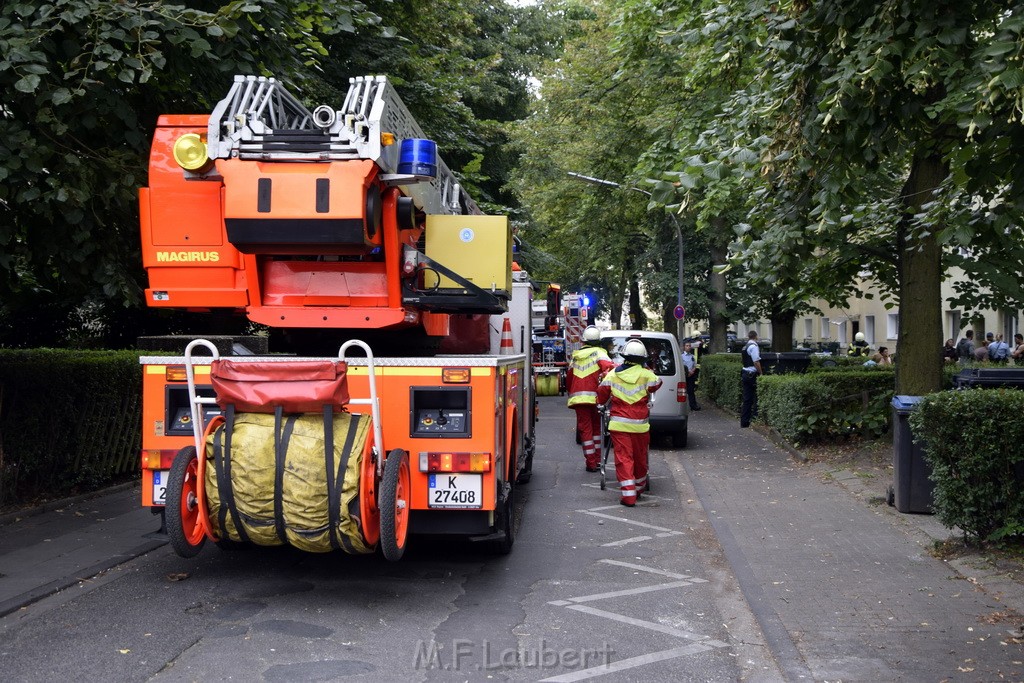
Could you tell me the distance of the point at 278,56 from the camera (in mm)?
9602

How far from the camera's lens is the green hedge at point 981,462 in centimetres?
788

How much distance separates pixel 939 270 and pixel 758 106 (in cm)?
474

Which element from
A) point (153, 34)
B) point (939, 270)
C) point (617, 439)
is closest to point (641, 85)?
point (939, 270)

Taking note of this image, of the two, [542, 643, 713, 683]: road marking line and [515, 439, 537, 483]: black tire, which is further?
[515, 439, 537, 483]: black tire

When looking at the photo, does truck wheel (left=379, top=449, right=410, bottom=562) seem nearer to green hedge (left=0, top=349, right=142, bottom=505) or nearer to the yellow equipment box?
the yellow equipment box

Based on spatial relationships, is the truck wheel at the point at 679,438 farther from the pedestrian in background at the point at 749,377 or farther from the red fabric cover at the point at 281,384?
the red fabric cover at the point at 281,384

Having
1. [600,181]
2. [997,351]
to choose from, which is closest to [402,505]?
[600,181]

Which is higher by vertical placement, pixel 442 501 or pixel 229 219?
pixel 229 219

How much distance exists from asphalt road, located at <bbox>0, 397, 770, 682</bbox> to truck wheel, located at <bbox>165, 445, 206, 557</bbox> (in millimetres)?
477

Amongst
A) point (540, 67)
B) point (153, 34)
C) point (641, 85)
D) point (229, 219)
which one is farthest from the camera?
point (540, 67)

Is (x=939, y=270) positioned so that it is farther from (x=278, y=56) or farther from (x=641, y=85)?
(x=641, y=85)

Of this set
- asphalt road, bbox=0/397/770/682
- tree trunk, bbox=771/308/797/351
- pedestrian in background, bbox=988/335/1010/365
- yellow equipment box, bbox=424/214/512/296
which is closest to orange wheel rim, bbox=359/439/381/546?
asphalt road, bbox=0/397/770/682

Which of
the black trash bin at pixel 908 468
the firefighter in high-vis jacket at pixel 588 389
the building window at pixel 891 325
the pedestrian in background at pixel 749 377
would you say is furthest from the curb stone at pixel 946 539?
the building window at pixel 891 325

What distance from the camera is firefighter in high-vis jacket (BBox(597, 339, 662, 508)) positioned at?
10938 mm
